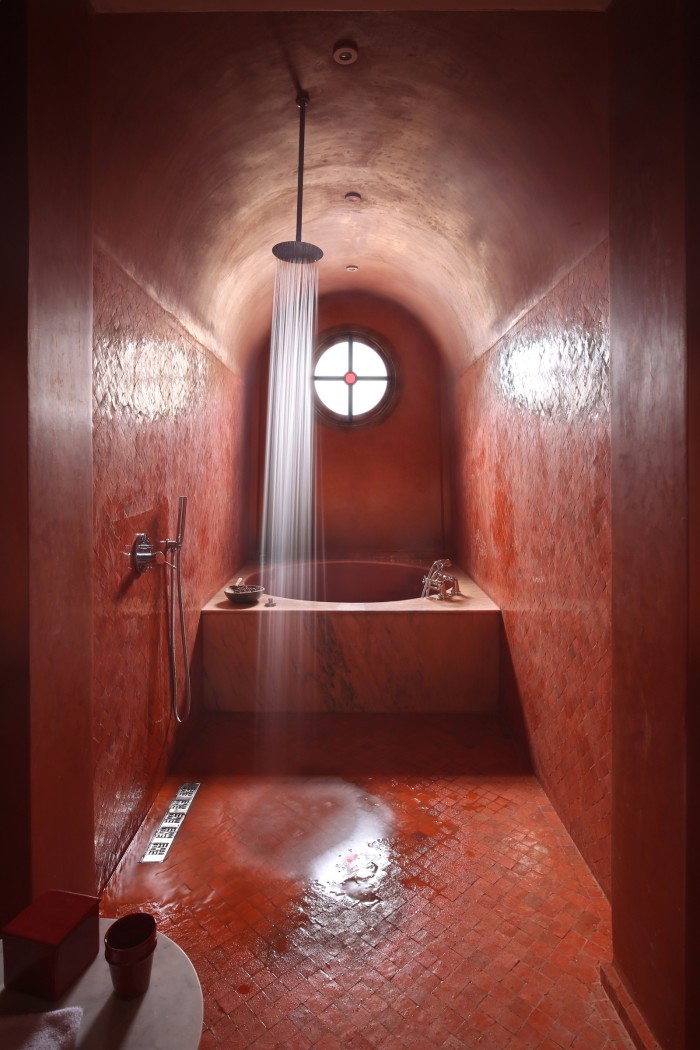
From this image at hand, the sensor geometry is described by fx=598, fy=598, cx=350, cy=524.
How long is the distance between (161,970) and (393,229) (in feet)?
14.0

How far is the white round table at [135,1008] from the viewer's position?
918 millimetres

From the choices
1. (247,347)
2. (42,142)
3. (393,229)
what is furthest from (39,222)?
(247,347)

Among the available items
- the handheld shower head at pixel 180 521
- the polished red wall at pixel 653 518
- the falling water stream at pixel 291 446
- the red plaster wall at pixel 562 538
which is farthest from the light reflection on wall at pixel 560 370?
the falling water stream at pixel 291 446

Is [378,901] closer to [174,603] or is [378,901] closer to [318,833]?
[318,833]

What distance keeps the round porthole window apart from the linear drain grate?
3962mm

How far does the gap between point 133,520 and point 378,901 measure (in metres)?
1.72

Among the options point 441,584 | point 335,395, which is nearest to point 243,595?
point 441,584

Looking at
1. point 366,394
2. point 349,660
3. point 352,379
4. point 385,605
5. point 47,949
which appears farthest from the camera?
point 366,394

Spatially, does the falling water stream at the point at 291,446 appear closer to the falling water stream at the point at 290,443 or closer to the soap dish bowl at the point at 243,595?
the falling water stream at the point at 290,443

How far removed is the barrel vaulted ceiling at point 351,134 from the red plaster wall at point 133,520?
242mm

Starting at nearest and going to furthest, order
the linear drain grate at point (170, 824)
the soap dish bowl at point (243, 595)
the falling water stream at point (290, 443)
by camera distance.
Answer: the linear drain grate at point (170, 824)
the soap dish bowl at point (243, 595)
the falling water stream at point (290, 443)

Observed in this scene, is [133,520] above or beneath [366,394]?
beneath

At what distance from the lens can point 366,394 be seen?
19.8 ft

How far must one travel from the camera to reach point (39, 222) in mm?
1415
